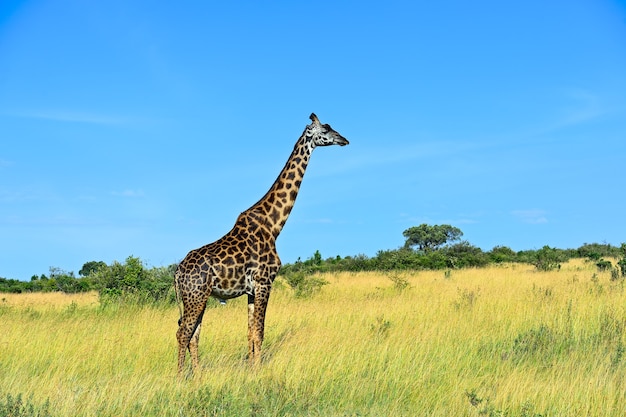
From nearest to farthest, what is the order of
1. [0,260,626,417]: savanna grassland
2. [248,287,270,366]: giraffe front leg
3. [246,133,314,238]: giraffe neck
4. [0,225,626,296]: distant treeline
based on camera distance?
[0,260,626,417]: savanna grassland < [248,287,270,366]: giraffe front leg < [246,133,314,238]: giraffe neck < [0,225,626,296]: distant treeline

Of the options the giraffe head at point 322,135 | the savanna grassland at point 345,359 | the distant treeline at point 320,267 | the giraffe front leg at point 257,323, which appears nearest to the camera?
the savanna grassland at point 345,359

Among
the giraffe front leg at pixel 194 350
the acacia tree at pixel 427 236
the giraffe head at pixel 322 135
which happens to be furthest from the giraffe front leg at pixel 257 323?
the acacia tree at pixel 427 236

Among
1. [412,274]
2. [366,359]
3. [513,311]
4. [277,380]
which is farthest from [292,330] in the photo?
[412,274]

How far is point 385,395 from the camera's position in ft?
28.0

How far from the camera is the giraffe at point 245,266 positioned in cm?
914

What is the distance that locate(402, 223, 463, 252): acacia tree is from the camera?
2776 inches

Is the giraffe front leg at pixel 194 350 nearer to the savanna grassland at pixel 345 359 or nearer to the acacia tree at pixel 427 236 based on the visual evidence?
the savanna grassland at pixel 345 359

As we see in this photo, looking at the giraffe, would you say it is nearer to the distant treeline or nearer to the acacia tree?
the distant treeline

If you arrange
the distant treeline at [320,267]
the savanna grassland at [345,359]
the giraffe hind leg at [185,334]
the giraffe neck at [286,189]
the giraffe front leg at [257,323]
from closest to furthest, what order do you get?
the savanna grassland at [345,359] < the giraffe hind leg at [185,334] < the giraffe front leg at [257,323] < the giraffe neck at [286,189] < the distant treeline at [320,267]

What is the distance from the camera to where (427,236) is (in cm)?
7012

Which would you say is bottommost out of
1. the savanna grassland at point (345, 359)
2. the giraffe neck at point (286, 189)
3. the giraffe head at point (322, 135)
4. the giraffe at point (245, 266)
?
the savanna grassland at point (345, 359)

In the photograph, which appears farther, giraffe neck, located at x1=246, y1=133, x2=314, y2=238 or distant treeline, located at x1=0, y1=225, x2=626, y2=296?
distant treeline, located at x1=0, y1=225, x2=626, y2=296

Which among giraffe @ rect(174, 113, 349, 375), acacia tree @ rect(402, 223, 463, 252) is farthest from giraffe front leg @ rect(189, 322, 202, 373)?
acacia tree @ rect(402, 223, 463, 252)

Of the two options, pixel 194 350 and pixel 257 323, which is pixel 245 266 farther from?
pixel 194 350
